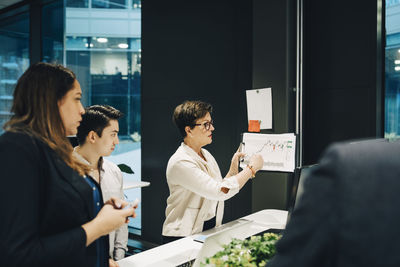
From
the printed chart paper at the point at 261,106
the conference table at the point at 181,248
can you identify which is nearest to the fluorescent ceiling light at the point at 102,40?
the printed chart paper at the point at 261,106

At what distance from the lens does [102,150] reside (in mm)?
2033

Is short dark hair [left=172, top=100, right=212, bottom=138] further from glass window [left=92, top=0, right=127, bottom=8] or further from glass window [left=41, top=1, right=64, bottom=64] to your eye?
glass window [left=41, top=1, right=64, bottom=64]

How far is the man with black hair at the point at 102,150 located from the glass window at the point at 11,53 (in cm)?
454

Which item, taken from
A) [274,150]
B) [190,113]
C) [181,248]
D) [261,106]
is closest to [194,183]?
[181,248]

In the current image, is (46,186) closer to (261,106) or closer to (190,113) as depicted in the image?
(190,113)

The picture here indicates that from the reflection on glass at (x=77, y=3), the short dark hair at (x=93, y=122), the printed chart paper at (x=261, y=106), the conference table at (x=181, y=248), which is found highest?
the reflection on glass at (x=77, y=3)

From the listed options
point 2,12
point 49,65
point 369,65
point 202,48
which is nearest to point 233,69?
point 202,48

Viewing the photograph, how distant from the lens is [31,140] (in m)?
1.04

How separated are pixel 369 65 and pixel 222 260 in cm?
203

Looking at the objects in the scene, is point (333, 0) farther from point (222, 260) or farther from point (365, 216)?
point (365, 216)

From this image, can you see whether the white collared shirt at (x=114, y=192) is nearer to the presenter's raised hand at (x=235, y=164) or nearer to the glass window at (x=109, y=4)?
the presenter's raised hand at (x=235, y=164)

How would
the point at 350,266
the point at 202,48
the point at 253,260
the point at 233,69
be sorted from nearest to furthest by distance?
the point at 350,266 < the point at 253,260 < the point at 233,69 < the point at 202,48

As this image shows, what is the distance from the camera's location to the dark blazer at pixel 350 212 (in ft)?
1.60

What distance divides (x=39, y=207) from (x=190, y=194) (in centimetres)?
116
